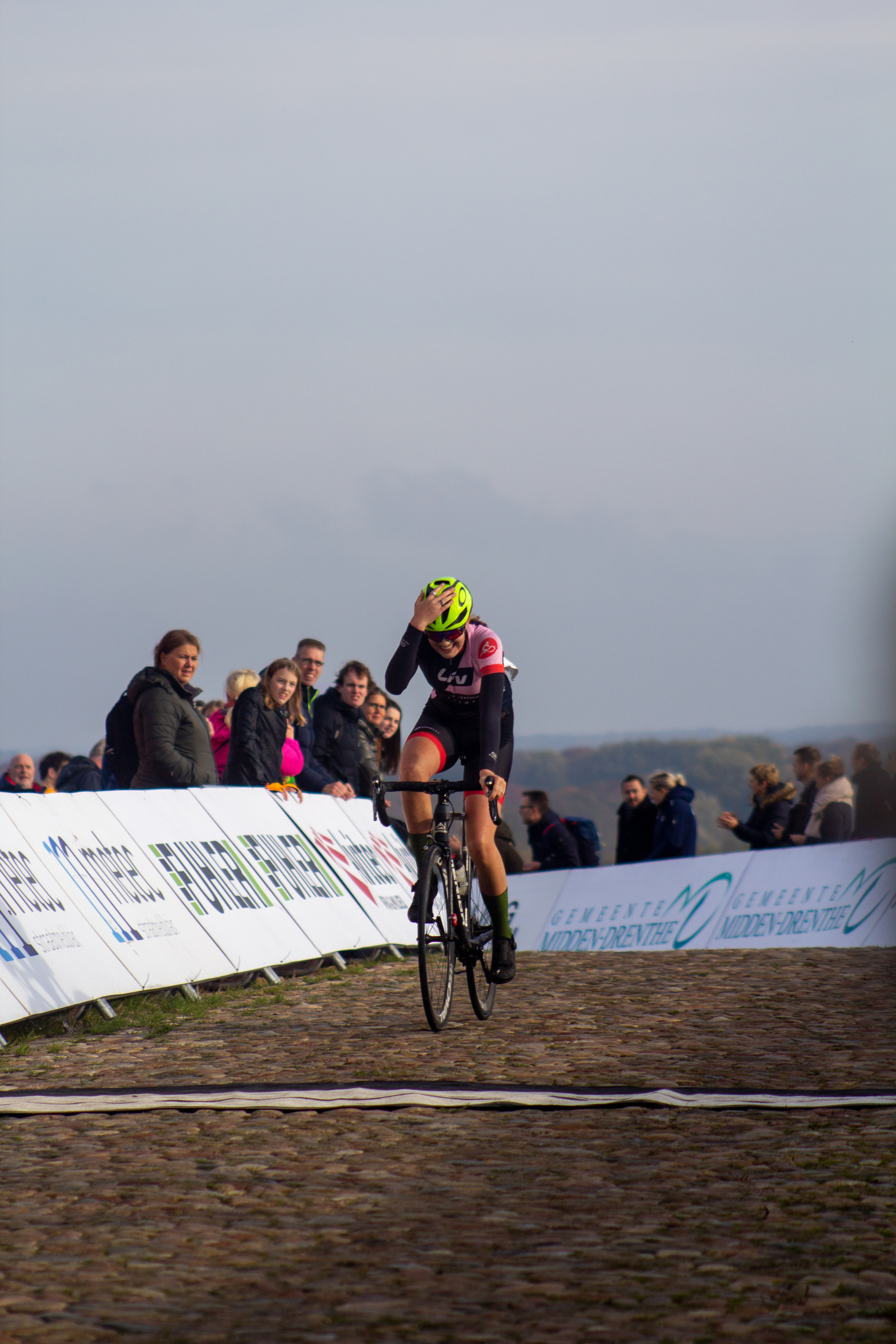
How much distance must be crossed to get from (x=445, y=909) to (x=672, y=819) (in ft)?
27.3

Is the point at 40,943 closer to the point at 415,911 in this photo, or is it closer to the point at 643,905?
the point at 415,911

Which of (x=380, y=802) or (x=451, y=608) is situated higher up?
(x=451, y=608)

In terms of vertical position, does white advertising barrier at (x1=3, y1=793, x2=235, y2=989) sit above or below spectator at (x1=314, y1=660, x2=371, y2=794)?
below

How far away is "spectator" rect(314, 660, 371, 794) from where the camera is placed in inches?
519

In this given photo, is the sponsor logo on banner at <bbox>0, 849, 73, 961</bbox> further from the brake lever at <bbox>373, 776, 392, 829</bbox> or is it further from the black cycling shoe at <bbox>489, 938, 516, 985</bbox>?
the black cycling shoe at <bbox>489, 938, 516, 985</bbox>

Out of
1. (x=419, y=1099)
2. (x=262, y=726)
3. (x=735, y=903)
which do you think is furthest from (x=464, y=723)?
(x=735, y=903)

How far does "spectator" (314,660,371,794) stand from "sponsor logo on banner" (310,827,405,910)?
1.97 feet

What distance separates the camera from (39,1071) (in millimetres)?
7230

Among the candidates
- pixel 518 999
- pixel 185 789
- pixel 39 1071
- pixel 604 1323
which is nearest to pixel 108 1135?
pixel 39 1071

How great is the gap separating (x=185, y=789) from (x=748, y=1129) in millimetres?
5891

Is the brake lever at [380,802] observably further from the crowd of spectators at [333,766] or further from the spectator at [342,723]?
the spectator at [342,723]

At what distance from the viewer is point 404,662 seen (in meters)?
8.03

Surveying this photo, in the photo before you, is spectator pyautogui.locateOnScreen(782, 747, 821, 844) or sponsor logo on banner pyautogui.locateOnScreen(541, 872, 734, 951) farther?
sponsor logo on banner pyautogui.locateOnScreen(541, 872, 734, 951)

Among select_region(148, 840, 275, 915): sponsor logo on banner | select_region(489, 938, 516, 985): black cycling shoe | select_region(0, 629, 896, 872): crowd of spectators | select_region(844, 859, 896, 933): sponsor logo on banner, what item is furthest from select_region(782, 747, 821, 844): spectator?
select_region(489, 938, 516, 985): black cycling shoe
